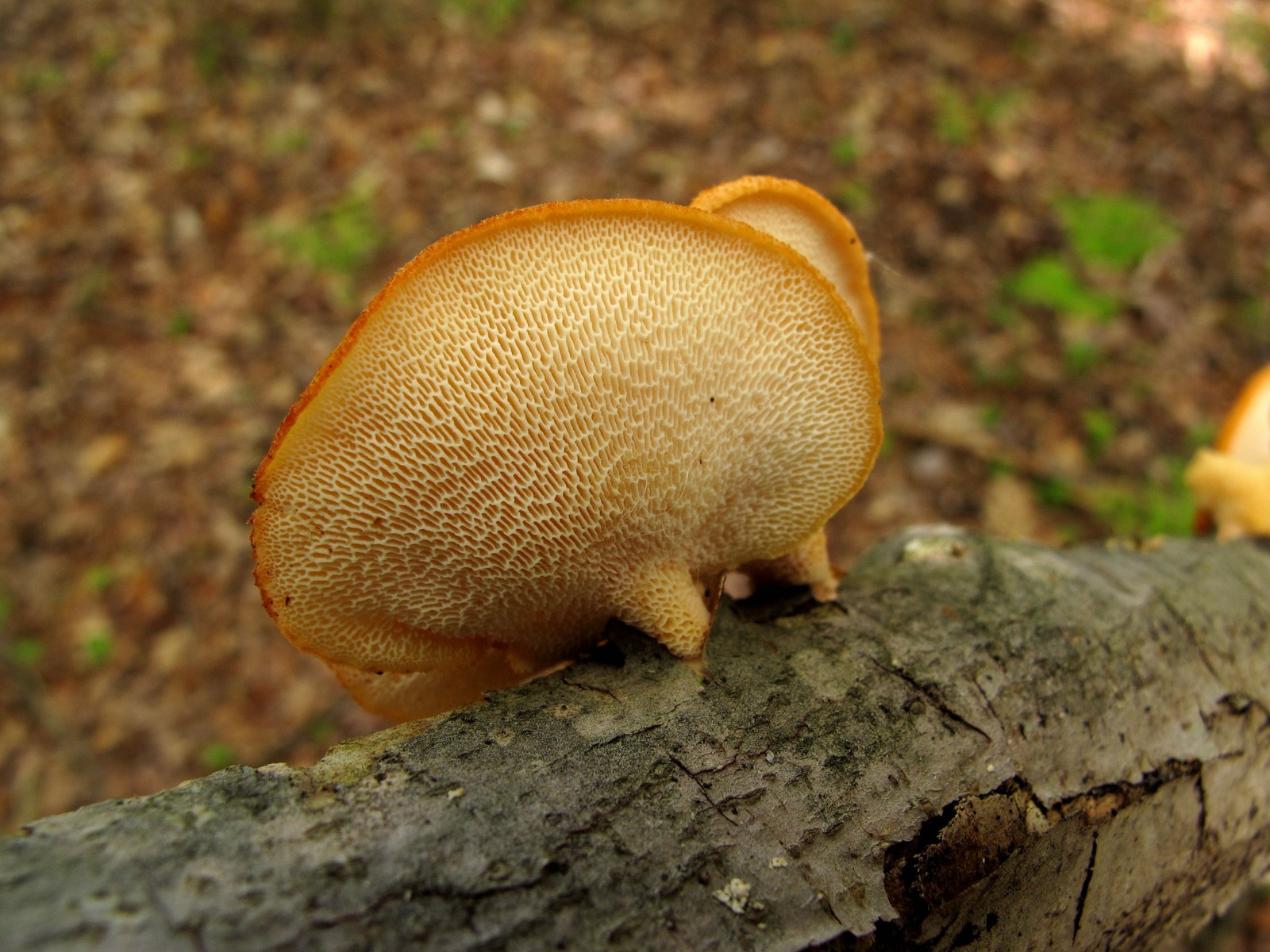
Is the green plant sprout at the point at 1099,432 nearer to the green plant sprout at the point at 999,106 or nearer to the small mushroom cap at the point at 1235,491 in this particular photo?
the small mushroom cap at the point at 1235,491

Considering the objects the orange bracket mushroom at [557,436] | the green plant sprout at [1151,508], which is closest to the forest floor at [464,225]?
the green plant sprout at [1151,508]

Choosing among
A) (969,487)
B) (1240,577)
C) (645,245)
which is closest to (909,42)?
(969,487)

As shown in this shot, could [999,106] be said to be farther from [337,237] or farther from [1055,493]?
[337,237]

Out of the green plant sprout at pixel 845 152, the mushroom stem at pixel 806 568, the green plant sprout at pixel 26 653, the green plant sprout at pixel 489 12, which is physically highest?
the green plant sprout at pixel 489 12

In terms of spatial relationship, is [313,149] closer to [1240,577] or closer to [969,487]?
[969,487]

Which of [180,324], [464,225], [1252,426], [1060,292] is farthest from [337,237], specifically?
[1252,426]

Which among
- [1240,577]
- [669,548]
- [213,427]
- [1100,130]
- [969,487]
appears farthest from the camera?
[1100,130]

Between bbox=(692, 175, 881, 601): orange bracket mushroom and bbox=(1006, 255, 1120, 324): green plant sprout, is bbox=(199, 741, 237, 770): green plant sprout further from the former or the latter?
bbox=(1006, 255, 1120, 324): green plant sprout
